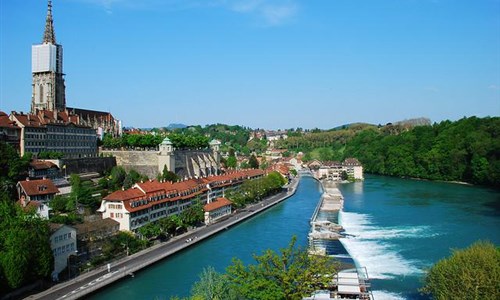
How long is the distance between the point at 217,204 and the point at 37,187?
12146 mm

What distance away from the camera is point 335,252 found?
24.7 m

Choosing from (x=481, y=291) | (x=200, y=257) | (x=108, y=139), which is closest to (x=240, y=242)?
(x=200, y=257)

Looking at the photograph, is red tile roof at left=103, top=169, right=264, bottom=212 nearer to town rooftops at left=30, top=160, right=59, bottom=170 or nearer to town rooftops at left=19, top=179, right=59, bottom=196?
town rooftops at left=19, top=179, right=59, bottom=196

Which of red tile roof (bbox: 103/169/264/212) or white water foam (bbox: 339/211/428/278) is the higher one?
red tile roof (bbox: 103/169/264/212)

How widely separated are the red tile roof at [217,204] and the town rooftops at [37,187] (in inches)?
378

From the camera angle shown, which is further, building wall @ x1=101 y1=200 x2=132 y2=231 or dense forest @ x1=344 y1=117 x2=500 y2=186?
dense forest @ x1=344 y1=117 x2=500 y2=186

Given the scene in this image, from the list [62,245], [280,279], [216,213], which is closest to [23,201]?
[62,245]

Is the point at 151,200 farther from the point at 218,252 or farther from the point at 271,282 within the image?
the point at 271,282

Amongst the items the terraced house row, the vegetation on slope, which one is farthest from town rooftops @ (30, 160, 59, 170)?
the vegetation on slope

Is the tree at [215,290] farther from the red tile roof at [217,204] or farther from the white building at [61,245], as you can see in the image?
the red tile roof at [217,204]

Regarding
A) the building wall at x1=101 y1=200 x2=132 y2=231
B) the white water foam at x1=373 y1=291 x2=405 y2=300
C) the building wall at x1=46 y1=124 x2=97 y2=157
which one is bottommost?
the white water foam at x1=373 y1=291 x2=405 y2=300

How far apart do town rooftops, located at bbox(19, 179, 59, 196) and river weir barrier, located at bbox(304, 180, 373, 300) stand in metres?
13.6

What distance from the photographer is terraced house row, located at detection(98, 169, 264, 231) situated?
81.7 ft

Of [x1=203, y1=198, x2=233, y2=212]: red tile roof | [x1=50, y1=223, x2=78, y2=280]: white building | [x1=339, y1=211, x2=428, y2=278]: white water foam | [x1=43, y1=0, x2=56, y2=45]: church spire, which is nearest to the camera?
[x1=50, y1=223, x2=78, y2=280]: white building
